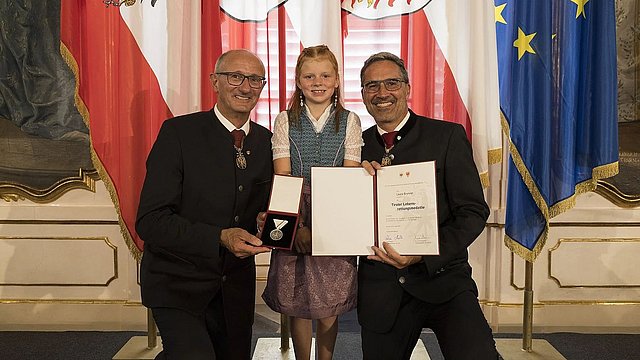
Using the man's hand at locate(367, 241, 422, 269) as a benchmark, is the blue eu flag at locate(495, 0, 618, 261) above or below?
above

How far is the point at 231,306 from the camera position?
257 centimetres

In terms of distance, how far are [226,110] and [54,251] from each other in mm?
2066

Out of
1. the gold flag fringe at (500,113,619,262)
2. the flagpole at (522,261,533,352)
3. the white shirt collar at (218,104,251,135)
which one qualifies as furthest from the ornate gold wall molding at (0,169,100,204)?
the flagpole at (522,261,533,352)

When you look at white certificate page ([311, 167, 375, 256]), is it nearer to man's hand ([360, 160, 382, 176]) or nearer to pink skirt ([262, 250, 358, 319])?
man's hand ([360, 160, 382, 176])

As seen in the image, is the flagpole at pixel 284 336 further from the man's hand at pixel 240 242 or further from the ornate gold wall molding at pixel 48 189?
the ornate gold wall molding at pixel 48 189

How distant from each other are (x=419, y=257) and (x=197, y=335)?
0.93 m

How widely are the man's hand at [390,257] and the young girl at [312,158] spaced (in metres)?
0.23

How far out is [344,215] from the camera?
2385 millimetres

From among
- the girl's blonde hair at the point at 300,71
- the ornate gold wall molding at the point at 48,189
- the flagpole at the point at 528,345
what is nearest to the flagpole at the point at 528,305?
the flagpole at the point at 528,345

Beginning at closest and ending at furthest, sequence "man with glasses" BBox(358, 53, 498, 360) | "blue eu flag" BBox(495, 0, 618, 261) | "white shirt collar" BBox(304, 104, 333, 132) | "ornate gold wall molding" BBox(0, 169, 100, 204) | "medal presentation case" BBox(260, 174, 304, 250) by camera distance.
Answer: "medal presentation case" BBox(260, 174, 304, 250) < "man with glasses" BBox(358, 53, 498, 360) < "white shirt collar" BBox(304, 104, 333, 132) < "blue eu flag" BBox(495, 0, 618, 261) < "ornate gold wall molding" BBox(0, 169, 100, 204)

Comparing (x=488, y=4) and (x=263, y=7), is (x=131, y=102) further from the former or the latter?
(x=488, y=4)

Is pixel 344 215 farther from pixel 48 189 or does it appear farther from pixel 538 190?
pixel 48 189

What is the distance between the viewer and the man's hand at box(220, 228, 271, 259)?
2.31 m

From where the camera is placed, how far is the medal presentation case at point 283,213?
2307 mm
